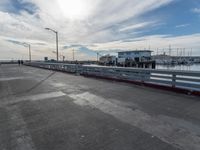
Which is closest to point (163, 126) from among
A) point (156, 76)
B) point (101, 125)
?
point (101, 125)

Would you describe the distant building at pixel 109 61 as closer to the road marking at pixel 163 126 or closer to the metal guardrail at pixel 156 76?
the metal guardrail at pixel 156 76

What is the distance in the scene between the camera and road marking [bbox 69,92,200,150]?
10.2ft

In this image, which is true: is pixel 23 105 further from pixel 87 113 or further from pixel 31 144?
pixel 31 144

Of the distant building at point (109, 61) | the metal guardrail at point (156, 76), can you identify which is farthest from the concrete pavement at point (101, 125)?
the distant building at point (109, 61)

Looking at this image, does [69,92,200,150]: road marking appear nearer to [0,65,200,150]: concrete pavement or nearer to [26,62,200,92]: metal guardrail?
[0,65,200,150]: concrete pavement

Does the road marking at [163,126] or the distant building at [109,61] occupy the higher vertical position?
the distant building at [109,61]

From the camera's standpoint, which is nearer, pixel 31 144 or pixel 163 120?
pixel 31 144

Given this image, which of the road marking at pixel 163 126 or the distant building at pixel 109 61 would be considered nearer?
the road marking at pixel 163 126

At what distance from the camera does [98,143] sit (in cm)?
308

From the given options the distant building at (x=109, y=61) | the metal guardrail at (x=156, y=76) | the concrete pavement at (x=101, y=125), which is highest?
the distant building at (x=109, y=61)

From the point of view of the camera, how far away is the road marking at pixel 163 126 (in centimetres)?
310

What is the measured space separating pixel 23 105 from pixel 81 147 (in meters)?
3.75

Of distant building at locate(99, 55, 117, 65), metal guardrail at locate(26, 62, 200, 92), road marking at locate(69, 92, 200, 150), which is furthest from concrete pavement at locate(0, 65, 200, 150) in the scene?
distant building at locate(99, 55, 117, 65)

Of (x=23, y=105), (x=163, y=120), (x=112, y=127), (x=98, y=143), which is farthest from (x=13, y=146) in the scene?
(x=163, y=120)
